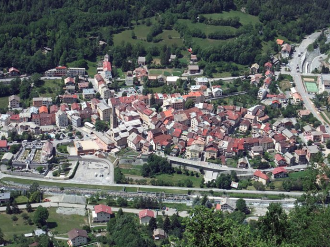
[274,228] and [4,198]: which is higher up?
[274,228]

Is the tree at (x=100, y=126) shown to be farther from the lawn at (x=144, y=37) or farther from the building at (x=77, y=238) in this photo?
the lawn at (x=144, y=37)

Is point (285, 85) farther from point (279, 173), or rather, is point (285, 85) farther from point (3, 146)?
point (3, 146)

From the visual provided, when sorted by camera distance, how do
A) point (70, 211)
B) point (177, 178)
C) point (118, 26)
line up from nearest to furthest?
point (70, 211) < point (177, 178) < point (118, 26)

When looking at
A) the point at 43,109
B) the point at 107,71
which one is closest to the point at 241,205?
the point at 43,109

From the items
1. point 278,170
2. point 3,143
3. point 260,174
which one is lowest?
point 260,174

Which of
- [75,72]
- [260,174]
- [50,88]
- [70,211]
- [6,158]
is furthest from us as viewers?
[75,72]

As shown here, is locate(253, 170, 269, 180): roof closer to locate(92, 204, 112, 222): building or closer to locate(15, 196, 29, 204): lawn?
locate(92, 204, 112, 222): building

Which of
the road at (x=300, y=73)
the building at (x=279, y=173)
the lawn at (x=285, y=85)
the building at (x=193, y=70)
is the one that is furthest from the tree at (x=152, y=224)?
the building at (x=193, y=70)
